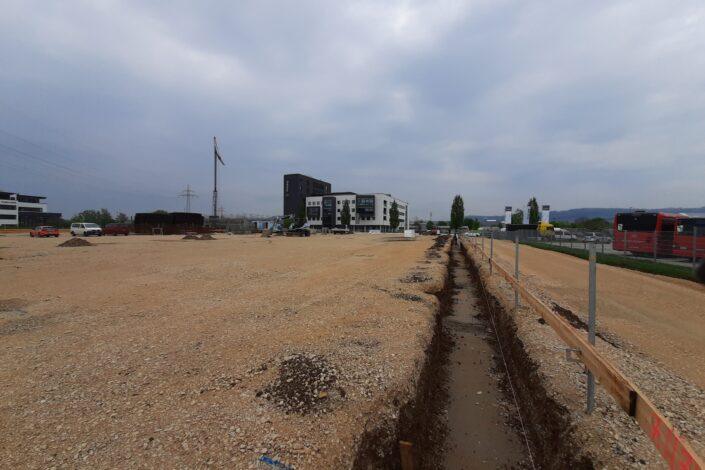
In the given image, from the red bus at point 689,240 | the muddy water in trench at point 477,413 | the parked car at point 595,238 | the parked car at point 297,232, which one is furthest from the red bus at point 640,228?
the parked car at point 297,232

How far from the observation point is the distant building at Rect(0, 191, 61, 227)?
82438mm

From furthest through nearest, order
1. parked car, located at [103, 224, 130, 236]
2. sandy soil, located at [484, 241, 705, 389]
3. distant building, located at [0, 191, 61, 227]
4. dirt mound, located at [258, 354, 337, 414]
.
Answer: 1. distant building, located at [0, 191, 61, 227]
2. parked car, located at [103, 224, 130, 236]
3. sandy soil, located at [484, 241, 705, 389]
4. dirt mound, located at [258, 354, 337, 414]

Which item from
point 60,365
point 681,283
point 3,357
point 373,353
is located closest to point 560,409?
point 373,353

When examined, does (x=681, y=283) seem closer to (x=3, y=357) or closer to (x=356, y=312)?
(x=356, y=312)

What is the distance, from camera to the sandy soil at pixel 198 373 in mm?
2785

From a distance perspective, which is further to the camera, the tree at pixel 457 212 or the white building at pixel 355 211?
the white building at pixel 355 211

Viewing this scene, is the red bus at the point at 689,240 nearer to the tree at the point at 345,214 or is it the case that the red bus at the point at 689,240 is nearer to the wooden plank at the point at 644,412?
the wooden plank at the point at 644,412

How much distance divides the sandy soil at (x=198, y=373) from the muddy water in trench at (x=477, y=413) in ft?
2.38

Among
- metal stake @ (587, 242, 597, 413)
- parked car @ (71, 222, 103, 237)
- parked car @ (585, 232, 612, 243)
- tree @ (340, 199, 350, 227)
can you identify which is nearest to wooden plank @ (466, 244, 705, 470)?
metal stake @ (587, 242, 597, 413)

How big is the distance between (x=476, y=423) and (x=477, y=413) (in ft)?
0.74

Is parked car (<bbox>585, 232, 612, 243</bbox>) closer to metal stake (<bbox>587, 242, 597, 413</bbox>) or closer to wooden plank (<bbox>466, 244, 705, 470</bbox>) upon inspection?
metal stake (<bbox>587, 242, 597, 413</bbox>)

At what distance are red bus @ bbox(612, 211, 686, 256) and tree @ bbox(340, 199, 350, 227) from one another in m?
87.5

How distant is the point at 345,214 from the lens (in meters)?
110

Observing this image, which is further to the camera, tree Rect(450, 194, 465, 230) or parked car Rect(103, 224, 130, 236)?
tree Rect(450, 194, 465, 230)
